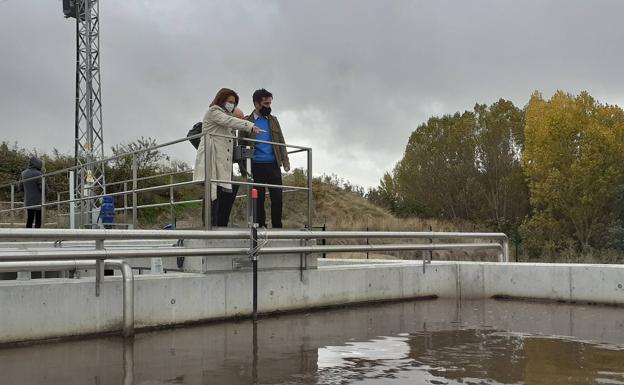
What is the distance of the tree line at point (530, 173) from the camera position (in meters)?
39.3

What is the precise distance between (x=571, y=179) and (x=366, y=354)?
37102 mm

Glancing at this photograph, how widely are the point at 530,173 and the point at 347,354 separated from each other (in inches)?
1483

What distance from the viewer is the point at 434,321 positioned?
8078 mm

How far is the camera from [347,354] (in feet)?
19.2

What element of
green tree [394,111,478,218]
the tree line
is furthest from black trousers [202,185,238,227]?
green tree [394,111,478,218]

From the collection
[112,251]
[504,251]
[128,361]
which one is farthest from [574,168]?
[128,361]

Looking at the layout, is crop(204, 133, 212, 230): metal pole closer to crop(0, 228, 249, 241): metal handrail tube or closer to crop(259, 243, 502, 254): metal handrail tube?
crop(0, 228, 249, 241): metal handrail tube

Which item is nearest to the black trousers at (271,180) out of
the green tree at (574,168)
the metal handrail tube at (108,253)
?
the metal handrail tube at (108,253)

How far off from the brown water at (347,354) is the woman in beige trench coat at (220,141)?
1.89 meters

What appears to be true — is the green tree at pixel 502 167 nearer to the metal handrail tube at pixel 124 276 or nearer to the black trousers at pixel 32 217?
the black trousers at pixel 32 217

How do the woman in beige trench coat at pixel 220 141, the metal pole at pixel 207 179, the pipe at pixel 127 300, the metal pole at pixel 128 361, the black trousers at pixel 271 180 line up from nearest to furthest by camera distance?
the metal pole at pixel 128 361 < the pipe at pixel 127 300 < the metal pole at pixel 207 179 < the woman in beige trench coat at pixel 220 141 < the black trousers at pixel 271 180

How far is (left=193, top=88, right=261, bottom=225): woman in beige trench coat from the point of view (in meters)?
8.65

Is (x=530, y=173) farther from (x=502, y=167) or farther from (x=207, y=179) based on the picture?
(x=207, y=179)

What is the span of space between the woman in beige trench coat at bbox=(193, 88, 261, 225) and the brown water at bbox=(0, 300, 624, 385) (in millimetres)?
1893
